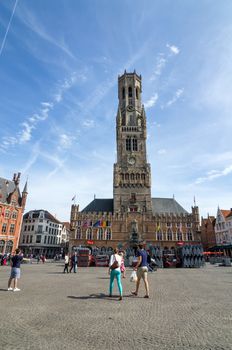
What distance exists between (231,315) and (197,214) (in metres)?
48.0

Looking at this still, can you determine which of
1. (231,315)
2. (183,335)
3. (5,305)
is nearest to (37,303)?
(5,305)

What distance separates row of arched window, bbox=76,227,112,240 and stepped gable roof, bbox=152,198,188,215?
492 inches

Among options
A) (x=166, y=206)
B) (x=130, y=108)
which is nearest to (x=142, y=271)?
(x=166, y=206)

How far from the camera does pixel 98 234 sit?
161 feet

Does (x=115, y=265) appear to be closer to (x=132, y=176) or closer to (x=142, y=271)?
(x=142, y=271)

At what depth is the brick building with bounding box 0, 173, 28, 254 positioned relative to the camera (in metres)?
45.6

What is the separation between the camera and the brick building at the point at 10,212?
45.6m

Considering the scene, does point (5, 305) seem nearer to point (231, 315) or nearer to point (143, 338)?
point (143, 338)

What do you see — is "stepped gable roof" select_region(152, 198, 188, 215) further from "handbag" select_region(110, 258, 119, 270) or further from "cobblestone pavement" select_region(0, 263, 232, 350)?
"cobblestone pavement" select_region(0, 263, 232, 350)

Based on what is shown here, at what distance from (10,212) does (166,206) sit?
3853 cm

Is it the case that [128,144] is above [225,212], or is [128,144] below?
above

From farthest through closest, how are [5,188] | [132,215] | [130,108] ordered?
[130,108]
[5,188]
[132,215]

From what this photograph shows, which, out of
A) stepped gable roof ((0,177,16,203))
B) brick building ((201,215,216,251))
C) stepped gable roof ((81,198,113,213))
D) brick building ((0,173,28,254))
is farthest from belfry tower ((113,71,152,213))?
stepped gable roof ((0,177,16,203))

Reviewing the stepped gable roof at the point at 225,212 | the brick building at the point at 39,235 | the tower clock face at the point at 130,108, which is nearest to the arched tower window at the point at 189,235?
the stepped gable roof at the point at 225,212
